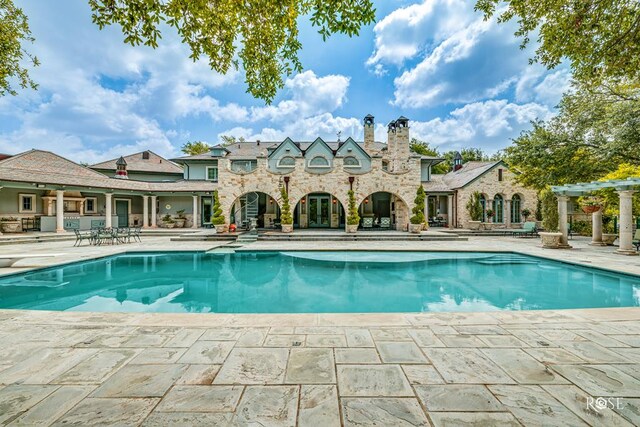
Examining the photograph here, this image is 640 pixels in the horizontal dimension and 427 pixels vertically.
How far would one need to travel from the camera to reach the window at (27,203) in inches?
675

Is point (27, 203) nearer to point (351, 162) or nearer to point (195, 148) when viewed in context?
point (351, 162)

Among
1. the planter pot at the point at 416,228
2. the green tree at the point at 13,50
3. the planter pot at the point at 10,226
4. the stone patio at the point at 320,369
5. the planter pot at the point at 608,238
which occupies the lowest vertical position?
the stone patio at the point at 320,369

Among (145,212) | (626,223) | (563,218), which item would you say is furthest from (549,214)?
(145,212)

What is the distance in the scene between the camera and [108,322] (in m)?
4.11

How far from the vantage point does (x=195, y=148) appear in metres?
38.1

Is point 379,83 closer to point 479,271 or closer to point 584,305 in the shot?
point 479,271

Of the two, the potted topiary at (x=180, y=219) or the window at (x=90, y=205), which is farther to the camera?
the potted topiary at (x=180, y=219)

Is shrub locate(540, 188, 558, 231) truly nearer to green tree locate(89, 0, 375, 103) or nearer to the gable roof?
green tree locate(89, 0, 375, 103)

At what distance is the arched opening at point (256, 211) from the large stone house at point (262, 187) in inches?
3.0

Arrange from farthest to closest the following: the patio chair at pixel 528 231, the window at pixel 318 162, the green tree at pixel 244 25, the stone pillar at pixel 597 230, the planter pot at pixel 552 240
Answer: the window at pixel 318 162
the patio chair at pixel 528 231
the stone pillar at pixel 597 230
the planter pot at pixel 552 240
the green tree at pixel 244 25

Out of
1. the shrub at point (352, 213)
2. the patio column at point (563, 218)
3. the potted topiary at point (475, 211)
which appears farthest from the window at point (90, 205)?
the patio column at point (563, 218)

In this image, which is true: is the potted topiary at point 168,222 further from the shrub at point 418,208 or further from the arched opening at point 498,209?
the arched opening at point 498,209

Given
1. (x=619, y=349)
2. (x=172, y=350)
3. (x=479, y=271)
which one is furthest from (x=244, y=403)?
(x=479, y=271)

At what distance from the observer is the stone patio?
2.13m
